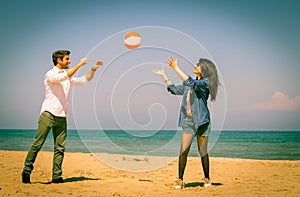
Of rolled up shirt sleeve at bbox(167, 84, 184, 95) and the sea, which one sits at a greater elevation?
rolled up shirt sleeve at bbox(167, 84, 184, 95)

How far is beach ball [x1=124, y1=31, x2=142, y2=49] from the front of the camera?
6.80 m

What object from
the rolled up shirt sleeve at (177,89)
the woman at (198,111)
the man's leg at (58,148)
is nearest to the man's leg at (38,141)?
the man's leg at (58,148)

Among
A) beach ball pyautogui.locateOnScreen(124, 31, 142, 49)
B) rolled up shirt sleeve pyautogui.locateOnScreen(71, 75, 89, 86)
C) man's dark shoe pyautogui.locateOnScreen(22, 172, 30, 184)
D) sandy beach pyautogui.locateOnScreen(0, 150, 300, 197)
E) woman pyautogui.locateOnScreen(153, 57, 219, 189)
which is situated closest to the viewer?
sandy beach pyautogui.locateOnScreen(0, 150, 300, 197)

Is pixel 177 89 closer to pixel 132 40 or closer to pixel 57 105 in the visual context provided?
pixel 132 40

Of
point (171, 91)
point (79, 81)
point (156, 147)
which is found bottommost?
point (156, 147)

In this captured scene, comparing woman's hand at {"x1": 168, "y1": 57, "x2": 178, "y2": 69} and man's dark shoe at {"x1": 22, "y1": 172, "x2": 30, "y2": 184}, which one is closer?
woman's hand at {"x1": 168, "y1": 57, "x2": 178, "y2": 69}

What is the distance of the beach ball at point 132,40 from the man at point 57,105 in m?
1.01

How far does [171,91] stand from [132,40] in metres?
1.43

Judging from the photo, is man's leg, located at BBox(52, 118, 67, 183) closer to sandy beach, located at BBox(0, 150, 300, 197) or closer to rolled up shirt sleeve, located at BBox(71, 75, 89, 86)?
sandy beach, located at BBox(0, 150, 300, 197)

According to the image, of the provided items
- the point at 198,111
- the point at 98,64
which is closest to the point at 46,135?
the point at 98,64

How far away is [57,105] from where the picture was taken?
5.92 metres

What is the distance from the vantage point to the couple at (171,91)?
5691 mm

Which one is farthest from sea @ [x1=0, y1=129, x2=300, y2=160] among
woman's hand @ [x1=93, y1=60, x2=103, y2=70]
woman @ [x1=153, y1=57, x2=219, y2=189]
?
woman's hand @ [x1=93, y1=60, x2=103, y2=70]

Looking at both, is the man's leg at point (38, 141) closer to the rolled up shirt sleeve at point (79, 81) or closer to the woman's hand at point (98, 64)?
the rolled up shirt sleeve at point (79, 81)
